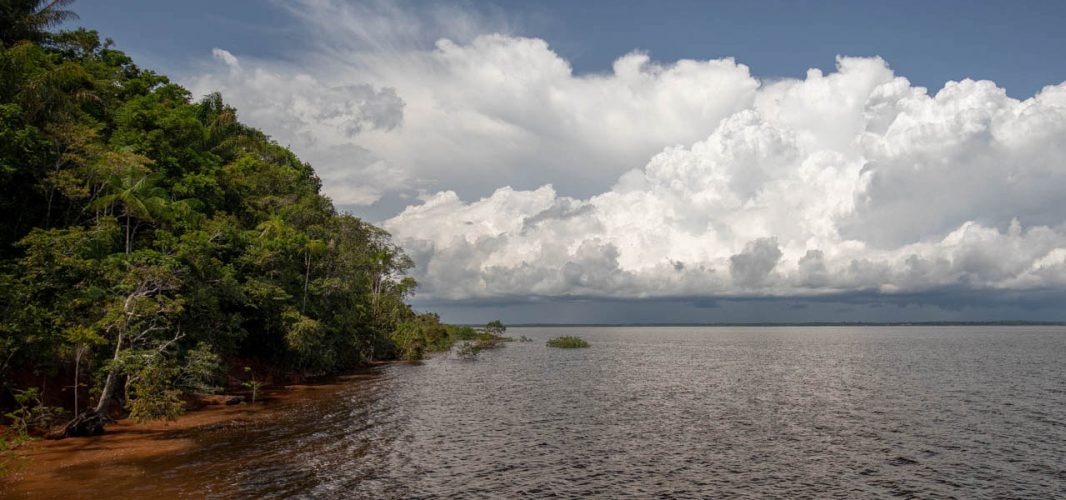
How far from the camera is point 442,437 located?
32.5 m

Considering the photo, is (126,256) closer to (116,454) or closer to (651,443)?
(116,454)

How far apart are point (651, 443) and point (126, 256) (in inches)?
1251

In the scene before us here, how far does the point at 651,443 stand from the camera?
1243 inches

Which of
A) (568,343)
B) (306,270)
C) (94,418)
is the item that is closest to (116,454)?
(94,418)

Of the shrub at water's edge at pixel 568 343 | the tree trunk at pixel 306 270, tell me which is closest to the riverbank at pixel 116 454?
the tree trunk at pixel 306 270

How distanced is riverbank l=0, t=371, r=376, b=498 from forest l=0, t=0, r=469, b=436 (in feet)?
4.86

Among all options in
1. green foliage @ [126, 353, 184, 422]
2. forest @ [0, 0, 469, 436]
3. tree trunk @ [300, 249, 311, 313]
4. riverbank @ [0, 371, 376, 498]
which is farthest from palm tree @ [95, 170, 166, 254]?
tree trunk @ [300, 249, 311, 313]

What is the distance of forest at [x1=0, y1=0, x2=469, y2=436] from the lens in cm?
2773

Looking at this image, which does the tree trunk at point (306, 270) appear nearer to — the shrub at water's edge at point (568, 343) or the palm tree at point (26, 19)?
the palm tree at point (26, 19)

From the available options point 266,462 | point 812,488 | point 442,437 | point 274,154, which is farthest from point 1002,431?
point 274,154

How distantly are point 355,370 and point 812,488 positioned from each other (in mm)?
59614

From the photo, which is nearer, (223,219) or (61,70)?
(61,70)

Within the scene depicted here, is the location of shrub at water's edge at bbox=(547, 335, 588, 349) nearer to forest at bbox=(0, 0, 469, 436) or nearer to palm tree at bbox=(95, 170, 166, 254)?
forest at bbox=(0, 0, 469, 436)

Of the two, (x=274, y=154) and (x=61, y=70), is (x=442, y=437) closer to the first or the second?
(x=61, y=70)
